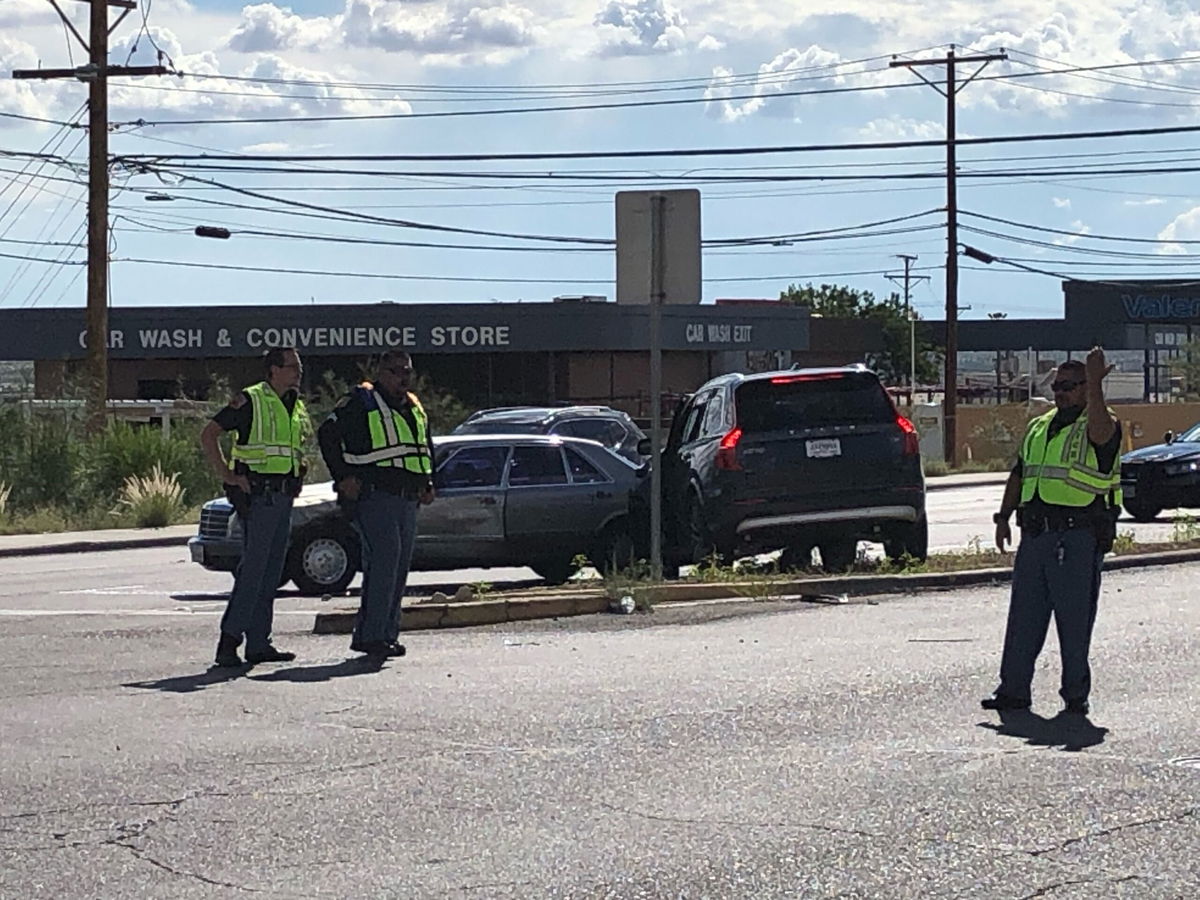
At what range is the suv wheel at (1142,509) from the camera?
25850 mm

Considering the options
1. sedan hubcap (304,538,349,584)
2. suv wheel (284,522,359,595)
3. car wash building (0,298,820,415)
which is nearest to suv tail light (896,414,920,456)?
suv wheel (284,522,359,595)

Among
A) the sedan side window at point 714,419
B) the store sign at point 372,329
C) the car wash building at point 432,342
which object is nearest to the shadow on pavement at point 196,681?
the sedan side window at point 714,419

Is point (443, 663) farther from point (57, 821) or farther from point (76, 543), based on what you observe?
point (76, 543)

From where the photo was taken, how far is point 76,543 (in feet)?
84.8

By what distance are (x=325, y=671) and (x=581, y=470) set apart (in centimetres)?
663

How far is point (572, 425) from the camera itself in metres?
28.8

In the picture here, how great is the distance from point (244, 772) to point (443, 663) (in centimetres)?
335

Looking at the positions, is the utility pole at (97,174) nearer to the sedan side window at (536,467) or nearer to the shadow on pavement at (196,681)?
the sedan side window at (536,467)

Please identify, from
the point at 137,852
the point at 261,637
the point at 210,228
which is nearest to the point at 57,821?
the point at 137,852

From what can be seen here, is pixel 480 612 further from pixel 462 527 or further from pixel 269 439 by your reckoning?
pixel 462 527

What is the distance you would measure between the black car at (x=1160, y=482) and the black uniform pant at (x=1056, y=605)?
53.7ft

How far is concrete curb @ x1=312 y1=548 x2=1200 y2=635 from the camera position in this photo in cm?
1334

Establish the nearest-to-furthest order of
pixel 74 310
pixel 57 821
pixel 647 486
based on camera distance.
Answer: pixel 57 821, pixel 647 486, pixel 74 310

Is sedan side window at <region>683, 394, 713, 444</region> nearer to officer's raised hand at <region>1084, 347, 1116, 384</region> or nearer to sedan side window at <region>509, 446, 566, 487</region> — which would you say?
sedan side window at <region>509, 446, 566, 487</region>
